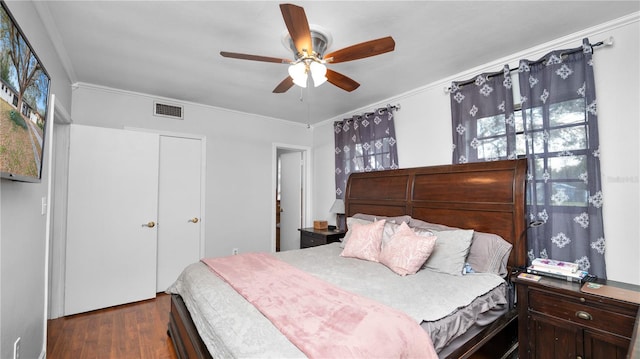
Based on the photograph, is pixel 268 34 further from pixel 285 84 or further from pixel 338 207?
pixel 338 207

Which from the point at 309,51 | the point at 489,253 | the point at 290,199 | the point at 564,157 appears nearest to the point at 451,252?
the point at 489,253

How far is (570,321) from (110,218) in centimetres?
431

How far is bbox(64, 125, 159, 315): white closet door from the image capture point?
3.03 meters

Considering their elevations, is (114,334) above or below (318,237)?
below

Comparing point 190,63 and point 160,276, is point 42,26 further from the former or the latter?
point 160,276

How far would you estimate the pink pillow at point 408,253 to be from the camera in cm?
217

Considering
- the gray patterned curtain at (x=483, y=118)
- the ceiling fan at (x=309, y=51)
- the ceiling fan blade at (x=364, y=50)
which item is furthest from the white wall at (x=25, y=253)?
the gray patterned curtain at (x=483, y=118)

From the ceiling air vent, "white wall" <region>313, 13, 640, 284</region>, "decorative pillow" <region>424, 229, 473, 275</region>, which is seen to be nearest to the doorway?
the ceiling air vent

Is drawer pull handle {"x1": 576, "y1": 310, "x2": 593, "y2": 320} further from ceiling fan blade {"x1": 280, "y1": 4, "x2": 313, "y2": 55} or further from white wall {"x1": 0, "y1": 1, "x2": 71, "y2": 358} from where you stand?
white wall {"x1": 0, "y1": 1, "x2": 71, "y2": 358}

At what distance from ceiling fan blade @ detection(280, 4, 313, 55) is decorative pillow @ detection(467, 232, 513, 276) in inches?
80.7

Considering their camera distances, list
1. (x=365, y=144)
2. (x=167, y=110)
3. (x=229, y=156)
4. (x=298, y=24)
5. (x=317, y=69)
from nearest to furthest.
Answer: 1. (x=298, y=24)
2. (x=317, y=69)
3. (x=167, y=110)
4. (x=365, y=144)
5. (x=229, y=156)

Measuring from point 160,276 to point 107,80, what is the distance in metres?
2.47

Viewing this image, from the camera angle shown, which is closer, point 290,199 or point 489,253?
point 489,253

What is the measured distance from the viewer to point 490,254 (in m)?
2.24
